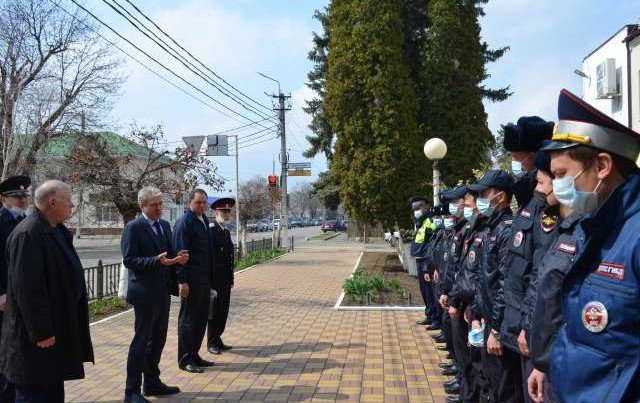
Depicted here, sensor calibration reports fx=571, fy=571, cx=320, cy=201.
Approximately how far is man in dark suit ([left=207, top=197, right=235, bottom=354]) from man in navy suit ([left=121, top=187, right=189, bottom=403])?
1536mm

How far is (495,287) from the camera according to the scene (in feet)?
13.1

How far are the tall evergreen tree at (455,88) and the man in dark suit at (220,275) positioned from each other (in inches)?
501

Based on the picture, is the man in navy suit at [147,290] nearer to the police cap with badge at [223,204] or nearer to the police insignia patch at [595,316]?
the police cap with badge at [223,204]

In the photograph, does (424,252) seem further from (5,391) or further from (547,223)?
(5,391)

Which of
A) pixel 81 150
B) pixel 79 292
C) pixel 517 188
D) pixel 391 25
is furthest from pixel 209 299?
pixel 391 25

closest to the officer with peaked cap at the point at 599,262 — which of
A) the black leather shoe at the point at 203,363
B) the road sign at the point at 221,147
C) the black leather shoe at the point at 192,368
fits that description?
the black leather shoe at the point at 192,368

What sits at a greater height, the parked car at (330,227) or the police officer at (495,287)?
the police officer at (495,287)

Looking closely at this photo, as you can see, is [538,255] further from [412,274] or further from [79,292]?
[412,274]

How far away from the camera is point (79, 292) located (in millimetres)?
4086

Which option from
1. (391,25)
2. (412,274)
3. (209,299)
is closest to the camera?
(209,299)

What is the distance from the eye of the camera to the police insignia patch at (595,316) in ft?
6.12

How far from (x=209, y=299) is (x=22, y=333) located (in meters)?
3.11

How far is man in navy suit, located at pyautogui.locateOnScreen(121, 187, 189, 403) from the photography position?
5.29m

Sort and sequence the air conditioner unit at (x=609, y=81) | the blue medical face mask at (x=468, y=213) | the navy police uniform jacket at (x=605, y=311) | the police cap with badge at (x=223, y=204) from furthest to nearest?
the air conditioner unit at (x=609, y=81) → the police cap with badge at (x=223, y=204) → the blue medical face mask at (x=468, y=213) → the navy police uniform jacket at (x=605, y=311)
